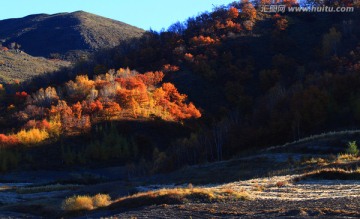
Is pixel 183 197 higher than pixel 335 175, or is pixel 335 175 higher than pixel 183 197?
pixel 183 197

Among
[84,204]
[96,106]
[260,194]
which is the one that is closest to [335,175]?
[260,194]

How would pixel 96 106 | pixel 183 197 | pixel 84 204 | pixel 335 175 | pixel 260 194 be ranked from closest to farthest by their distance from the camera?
pixel 183 197 < pixel 260 194 < pixel 84 204 < pixel 335 175 < pixel 96 106

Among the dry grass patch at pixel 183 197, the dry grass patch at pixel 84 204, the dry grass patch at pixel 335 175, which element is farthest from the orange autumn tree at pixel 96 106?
the dry grass patch at pixel 183 197

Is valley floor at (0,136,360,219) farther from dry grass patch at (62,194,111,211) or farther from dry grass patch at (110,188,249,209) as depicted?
dry grass patch at (62,194,111,211)

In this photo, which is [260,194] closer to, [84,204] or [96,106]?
[84,204]

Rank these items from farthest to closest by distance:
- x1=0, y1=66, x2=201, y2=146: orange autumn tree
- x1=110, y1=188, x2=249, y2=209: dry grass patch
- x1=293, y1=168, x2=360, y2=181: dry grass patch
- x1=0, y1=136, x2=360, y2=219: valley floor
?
x1=0, y1=66, x2=201, y2=146: orange autumn tree, x1=293, y1=168, x2=360, y2=181: dry grass patch, x1=110, y1=188, x2=249, y2=209: dry grass patch, x1=0, y1=136, x2=360, y2=219: valley floor

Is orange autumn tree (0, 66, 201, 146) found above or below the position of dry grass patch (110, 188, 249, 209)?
above

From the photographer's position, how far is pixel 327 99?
83.0 metres

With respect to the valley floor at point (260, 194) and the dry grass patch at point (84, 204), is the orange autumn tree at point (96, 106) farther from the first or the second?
the dry grass patch at point (84, 204)

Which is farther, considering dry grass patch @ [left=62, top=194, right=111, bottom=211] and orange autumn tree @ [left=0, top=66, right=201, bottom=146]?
orange autumn tree @ [left=0, top=66, right=201, bottom=146]

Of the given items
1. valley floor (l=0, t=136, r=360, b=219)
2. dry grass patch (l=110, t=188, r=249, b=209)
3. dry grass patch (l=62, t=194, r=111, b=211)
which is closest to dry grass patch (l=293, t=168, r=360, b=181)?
valley floor (l=0, t=136, r=360, b=219)

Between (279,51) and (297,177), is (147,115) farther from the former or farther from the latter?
(297,177)

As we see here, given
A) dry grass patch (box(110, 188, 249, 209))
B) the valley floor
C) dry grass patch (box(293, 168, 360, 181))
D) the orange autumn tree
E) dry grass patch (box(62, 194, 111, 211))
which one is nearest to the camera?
the valley floor

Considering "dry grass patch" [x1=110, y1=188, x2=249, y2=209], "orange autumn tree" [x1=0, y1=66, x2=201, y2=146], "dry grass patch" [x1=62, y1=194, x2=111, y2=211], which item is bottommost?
"dry grass patch" [x1=62, y1=194, x2=111, y2=211]
